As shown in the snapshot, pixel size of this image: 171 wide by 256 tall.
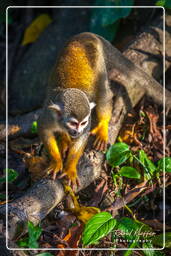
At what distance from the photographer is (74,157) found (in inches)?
149

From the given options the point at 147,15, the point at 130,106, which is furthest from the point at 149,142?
the point at 147,15

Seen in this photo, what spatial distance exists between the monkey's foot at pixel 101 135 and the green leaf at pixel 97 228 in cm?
95

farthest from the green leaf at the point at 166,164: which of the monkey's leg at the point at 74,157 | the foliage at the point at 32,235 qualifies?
the foliage at the point at 32,235

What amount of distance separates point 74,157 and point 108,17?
2405mm

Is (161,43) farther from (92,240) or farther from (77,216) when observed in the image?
(92,240)

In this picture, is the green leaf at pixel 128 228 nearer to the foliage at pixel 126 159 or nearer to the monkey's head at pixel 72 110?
the foliage at pixel 126 159

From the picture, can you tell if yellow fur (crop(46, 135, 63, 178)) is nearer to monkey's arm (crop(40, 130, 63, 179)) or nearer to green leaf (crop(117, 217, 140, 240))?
monkey's arm (crop(40, 130, 63, 179))

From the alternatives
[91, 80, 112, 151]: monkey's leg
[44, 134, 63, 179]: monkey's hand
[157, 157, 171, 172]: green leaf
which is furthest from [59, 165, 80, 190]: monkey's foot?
[157, 157, 171, 172]: green leaf

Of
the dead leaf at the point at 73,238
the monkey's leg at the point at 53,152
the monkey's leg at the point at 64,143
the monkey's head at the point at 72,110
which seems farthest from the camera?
the monkey's leg at the point at 64,143

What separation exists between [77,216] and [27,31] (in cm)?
373

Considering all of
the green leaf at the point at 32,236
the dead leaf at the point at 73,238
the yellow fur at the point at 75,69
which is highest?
the yellow fur at the point at 75,69

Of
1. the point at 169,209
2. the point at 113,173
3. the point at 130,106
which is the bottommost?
the point at 169,209

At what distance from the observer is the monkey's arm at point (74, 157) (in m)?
3.67

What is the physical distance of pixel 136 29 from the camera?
5.75m
